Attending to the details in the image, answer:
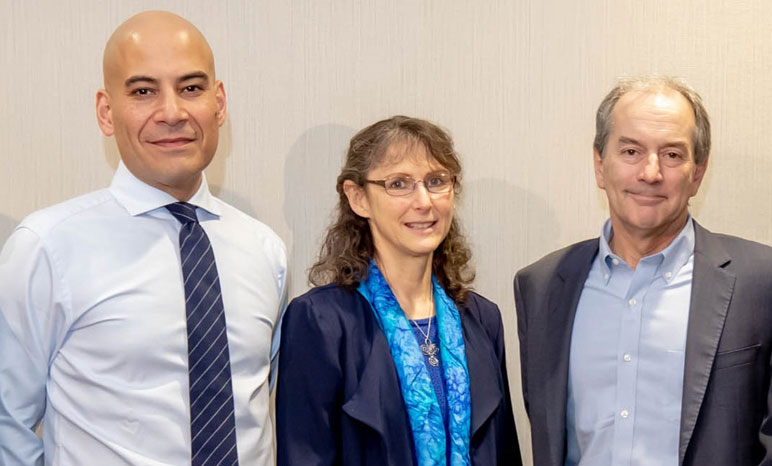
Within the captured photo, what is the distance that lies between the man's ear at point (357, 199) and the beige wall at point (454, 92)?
604 millimetres

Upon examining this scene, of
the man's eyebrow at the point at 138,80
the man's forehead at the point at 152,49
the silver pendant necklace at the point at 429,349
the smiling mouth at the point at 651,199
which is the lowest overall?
the silver pendant necklace at the point at 429,349

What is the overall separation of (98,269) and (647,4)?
1.92 metres

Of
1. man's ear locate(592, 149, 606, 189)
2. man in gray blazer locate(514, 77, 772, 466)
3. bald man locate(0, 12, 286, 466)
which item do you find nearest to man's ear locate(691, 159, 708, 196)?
man in gray blazer locate(514, 77, 772, 466)

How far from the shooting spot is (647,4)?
2.92 m

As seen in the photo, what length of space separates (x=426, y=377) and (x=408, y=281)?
27cm

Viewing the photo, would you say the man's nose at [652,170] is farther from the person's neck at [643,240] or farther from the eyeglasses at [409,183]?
the eyeglasses at [409,183]

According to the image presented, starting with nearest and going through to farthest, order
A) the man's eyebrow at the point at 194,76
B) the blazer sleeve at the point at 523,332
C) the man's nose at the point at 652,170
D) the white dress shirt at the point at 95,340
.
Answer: the white dress shirt at the point at 95,340, the man's eyebrow at the point at 194,76, the man's nose at the point at 652,170, the blazer sleeve at the point at 523,332

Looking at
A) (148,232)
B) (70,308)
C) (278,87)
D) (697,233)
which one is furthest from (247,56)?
(697,233)

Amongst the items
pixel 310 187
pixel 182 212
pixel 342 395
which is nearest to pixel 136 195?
→ pixel 182 212

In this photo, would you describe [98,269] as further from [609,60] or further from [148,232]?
[609,60]

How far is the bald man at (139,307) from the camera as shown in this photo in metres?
1.97

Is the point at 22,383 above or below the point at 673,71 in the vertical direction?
below

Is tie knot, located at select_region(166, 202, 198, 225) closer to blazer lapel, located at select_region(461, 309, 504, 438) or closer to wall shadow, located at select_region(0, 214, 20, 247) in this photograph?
blazer lapel, located at select_region(461, 309, 504, 438)

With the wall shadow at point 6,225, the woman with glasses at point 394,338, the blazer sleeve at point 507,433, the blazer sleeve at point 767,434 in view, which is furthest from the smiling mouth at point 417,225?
the wall shadow at point 6,225
